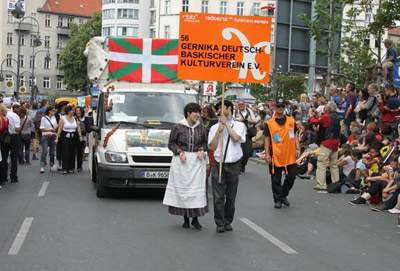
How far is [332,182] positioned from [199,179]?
7.27 metres

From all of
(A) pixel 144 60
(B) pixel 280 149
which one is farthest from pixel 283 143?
(A) pixel 144 60

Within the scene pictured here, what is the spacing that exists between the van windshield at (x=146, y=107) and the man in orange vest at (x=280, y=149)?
80.4 inches

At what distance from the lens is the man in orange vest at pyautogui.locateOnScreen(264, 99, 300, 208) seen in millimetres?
13141

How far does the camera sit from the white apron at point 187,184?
33.5 ft

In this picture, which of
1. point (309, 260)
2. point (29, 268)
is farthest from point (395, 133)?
point (29, 268)

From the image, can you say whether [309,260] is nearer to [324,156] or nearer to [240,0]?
[324,156]

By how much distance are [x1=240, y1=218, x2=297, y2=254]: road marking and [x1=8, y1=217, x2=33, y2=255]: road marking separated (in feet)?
11.0

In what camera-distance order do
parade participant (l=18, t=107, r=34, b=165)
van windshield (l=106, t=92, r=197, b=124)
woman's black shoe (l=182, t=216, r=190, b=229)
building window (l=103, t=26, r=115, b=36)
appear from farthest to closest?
building window (l=103, t=26, r=115, b=36) < parade participant (l=18, t=107, r=34, b=165) < van windshield (l=106, t=92, r=197, b=124) < woman's black shoe (l=182, t=216, r=190, b=229)

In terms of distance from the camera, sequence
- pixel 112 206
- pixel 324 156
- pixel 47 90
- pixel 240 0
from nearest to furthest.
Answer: pixel 112 206 < pixel 324 156 < pixel 240 0 < pixel 47 90

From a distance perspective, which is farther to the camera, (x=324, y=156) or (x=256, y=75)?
(x=324, y=156)

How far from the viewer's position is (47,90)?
389 ft

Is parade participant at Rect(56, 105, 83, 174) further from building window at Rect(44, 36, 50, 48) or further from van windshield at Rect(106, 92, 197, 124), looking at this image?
building window at Rect(44, 36, 50, 48)

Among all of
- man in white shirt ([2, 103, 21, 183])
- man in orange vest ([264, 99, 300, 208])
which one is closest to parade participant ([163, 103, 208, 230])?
man in orange vest ([264, 99, 300, 208])

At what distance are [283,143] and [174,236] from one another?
163 inches
